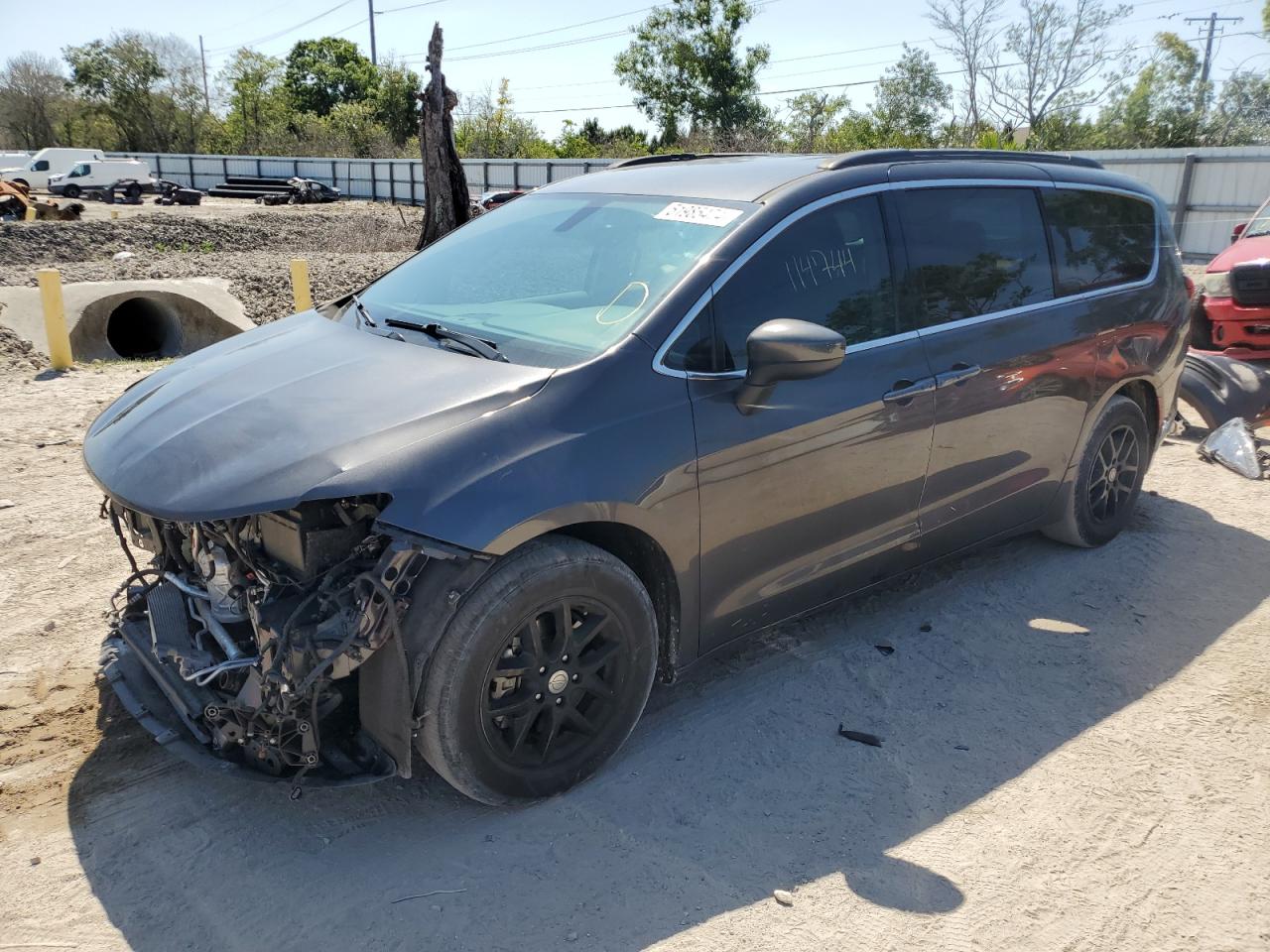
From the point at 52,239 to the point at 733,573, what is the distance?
74.2ft

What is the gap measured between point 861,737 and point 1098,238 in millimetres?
2842

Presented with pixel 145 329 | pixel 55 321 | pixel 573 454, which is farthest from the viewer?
pixel 145 329

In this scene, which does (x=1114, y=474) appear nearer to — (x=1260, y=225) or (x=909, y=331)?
(x=909, y=331)

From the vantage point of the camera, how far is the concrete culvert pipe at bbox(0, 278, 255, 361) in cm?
1028

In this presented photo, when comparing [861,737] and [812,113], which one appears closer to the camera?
[861,737]

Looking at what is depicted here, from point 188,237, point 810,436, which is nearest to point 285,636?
point 810,436

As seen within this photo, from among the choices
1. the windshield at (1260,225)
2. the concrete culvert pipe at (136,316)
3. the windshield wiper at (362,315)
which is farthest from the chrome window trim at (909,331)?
the concrete culvert pipe at (136,316)

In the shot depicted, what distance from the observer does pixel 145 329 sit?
12.5m

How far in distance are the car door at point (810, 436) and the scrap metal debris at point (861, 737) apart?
47 centimetres

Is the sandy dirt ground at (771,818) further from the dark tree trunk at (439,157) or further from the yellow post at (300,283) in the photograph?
the dark tree trunk at (439,157)

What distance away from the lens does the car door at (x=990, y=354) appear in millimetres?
3982

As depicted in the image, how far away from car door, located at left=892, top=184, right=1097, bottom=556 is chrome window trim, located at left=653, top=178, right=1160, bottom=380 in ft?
0.05

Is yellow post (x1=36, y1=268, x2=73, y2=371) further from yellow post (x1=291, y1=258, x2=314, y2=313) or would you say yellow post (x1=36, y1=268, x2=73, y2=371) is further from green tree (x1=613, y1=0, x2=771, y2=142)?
green tree (x1=613, y1=0, x2=771, y2=142)

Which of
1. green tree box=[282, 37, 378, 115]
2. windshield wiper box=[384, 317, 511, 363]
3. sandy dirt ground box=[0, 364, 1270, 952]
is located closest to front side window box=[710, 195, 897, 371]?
windshield wiper box=[384, 317, 511, 363]
